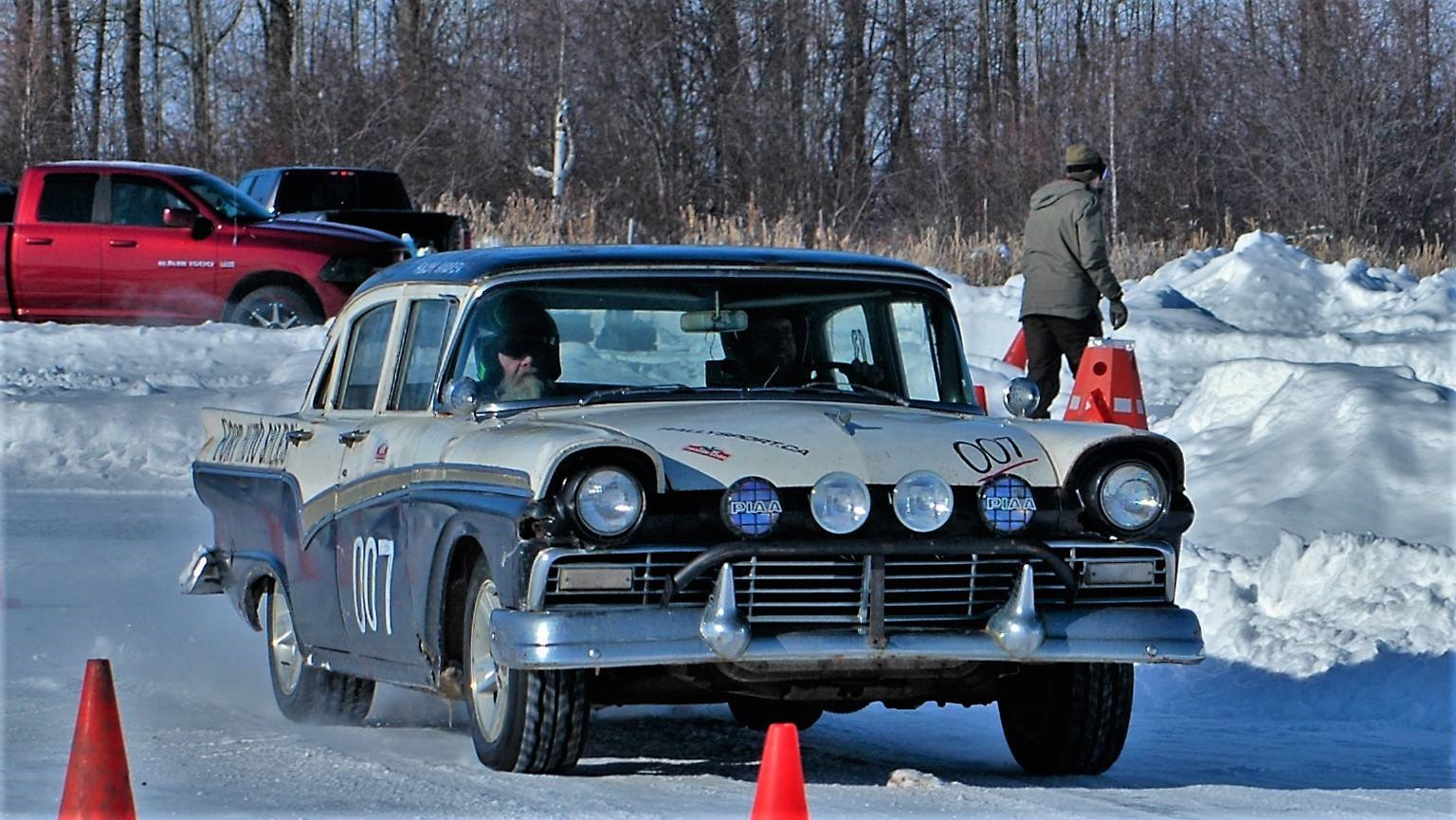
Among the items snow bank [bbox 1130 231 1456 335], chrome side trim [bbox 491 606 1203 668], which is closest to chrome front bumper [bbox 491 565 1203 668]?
chrome side trim [bbox 491 606 1203 668]

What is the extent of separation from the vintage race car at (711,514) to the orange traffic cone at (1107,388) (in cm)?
442

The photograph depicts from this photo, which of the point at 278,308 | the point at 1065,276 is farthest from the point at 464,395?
the point at 278,308

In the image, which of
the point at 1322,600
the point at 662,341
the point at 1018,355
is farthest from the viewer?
the point at 1018,355

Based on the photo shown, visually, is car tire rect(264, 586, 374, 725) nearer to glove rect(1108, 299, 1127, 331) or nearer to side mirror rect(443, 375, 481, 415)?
side mirror rect(443, 375, 481, 415)

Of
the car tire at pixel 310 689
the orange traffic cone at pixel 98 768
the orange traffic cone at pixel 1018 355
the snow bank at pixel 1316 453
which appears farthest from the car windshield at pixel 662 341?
the orange traffic cone at pixel 1018 355

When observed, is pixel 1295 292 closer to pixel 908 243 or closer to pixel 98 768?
pixel 908 243

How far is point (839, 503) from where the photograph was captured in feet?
18.6

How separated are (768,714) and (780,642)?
170 cm

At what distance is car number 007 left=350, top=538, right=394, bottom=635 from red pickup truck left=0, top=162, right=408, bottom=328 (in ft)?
39.6

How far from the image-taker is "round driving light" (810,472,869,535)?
566 cm

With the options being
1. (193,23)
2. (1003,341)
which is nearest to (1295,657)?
(1003,341)

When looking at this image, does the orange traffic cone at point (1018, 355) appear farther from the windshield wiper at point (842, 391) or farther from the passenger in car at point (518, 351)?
the passenger in car at point (518, 351)

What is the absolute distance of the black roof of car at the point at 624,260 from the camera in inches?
264

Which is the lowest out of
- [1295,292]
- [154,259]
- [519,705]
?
[519,705]
